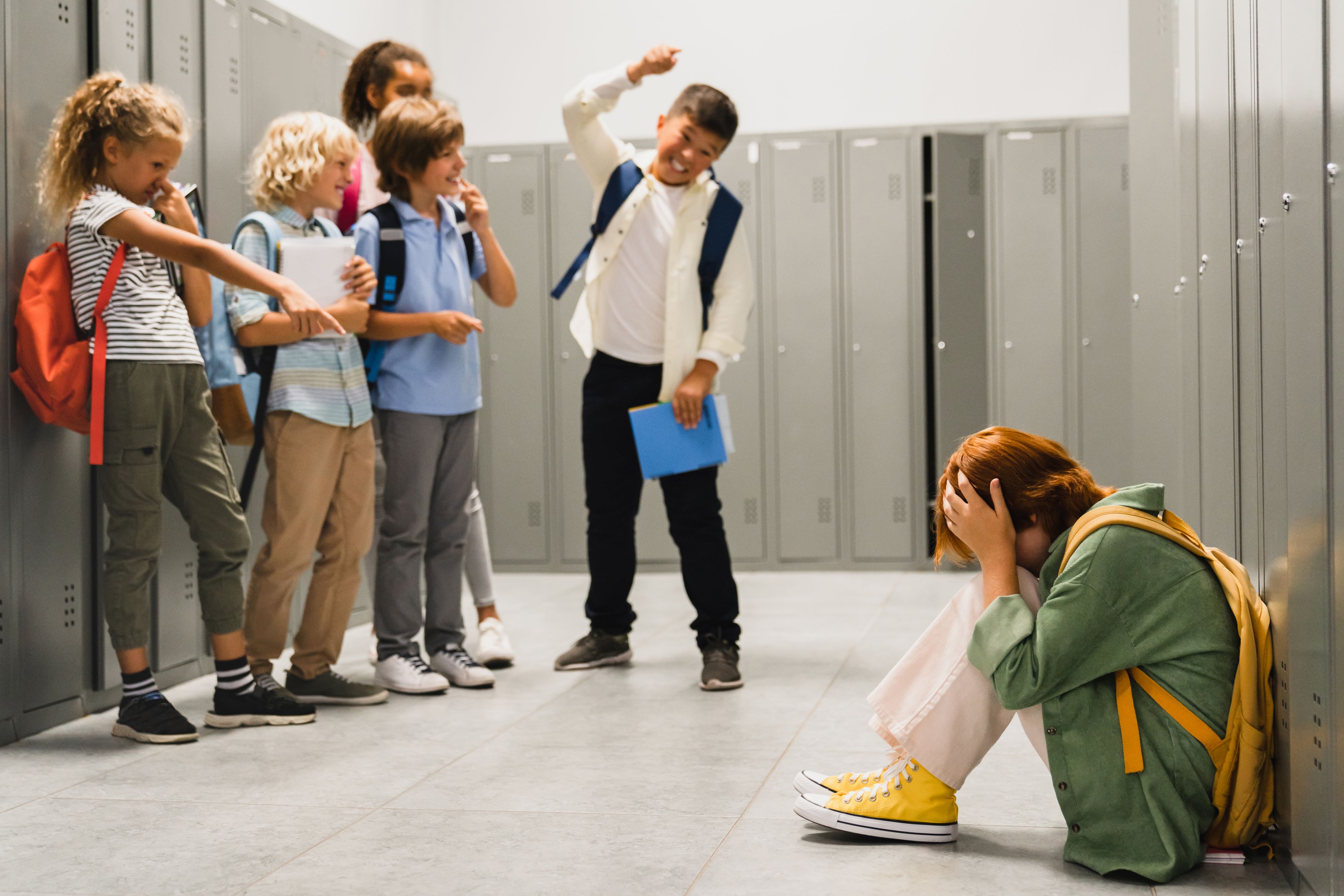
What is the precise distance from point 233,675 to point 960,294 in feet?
13.4

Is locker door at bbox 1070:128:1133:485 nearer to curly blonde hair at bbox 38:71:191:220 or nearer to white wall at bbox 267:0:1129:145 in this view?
white wall at bbox 267:0:1129:145

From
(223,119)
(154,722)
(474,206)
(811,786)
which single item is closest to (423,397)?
(474,206)

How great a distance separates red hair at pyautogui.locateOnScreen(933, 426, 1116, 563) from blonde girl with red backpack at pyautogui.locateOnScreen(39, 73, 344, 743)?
1.49m

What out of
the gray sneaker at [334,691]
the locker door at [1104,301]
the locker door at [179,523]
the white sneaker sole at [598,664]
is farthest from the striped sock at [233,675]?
the locker door at [1104,301]

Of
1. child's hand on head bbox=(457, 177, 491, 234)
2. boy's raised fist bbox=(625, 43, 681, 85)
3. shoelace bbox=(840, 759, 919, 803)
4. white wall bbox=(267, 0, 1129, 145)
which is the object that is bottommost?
shoelace bbox=(840, 759, 919, 803)

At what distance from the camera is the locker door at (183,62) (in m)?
3.23

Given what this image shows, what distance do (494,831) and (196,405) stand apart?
1.27 meters

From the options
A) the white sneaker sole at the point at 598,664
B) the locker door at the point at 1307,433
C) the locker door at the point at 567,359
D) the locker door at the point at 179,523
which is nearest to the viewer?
the locker door at the point at 1307,433

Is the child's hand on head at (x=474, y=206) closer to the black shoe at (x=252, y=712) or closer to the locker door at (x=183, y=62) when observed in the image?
the locker door at (x=183, y=62)

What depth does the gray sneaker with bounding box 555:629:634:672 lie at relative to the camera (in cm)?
341

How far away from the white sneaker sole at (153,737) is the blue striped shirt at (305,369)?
30.8 inches

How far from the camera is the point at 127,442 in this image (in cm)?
255

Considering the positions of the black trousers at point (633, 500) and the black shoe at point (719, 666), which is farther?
the black trousers at point (633, 500)

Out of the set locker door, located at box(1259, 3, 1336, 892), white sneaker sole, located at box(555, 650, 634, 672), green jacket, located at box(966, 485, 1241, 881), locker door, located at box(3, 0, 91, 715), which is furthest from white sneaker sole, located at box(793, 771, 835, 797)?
locker door, located at box(3, 0, 91, 715)
